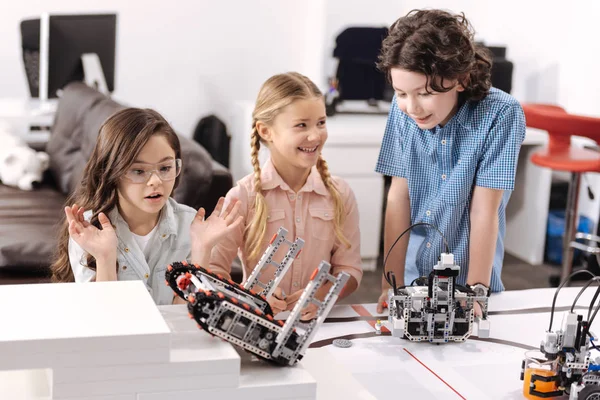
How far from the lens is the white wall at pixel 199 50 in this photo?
4.79 m

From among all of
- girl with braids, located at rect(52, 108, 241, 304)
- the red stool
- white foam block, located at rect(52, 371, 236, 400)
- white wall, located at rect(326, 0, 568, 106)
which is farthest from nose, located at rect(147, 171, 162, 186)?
white wall, located at rect(326, 0, 568, 106)

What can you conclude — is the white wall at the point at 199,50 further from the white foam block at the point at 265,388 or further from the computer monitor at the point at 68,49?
the white foam block at the point at 265,388

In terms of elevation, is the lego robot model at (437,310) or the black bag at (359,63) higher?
the black bag at (359,63)

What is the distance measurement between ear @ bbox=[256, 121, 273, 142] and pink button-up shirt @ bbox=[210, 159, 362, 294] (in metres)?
0.07

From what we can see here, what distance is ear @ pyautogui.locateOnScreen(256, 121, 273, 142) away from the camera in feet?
6.59

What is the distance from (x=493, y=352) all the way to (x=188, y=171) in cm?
127

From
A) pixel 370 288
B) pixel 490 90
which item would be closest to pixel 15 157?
pixel 370 288

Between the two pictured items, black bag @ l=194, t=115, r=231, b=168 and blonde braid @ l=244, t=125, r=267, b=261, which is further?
black bag @ l=194, t=115, r=231, b=168

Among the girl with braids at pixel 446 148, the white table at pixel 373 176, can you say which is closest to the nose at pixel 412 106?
the girl with braids at pixel 446 148

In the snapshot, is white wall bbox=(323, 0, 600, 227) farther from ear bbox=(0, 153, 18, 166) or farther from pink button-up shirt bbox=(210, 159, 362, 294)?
pink button-up shirt bbox=(210, 159, 362, 294)

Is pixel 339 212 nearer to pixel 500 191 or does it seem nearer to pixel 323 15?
pixel 500 191

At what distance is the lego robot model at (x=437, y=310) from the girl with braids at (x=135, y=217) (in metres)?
0.36

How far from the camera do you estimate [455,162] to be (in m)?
1.86

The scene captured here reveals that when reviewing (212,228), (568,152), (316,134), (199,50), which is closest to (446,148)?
(316,134)
